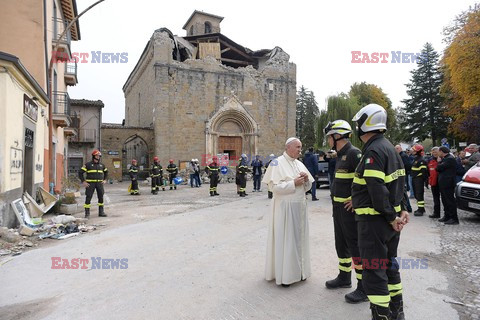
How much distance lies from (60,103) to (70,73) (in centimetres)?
463

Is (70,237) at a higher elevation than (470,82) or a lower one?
lower

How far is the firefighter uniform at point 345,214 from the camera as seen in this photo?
3625 mm

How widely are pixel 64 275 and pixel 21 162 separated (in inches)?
190

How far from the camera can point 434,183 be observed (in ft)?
27.9

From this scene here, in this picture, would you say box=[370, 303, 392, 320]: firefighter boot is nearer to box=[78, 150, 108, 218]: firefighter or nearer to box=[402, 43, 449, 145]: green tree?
box=[78, 150, 108, 218]: firefighter

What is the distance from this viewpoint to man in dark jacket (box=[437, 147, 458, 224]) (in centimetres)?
758

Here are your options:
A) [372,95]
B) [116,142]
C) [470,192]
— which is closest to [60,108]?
[116,142]

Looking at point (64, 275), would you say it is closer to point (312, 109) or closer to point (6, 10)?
point (6, 10)

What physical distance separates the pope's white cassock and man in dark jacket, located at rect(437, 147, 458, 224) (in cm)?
522

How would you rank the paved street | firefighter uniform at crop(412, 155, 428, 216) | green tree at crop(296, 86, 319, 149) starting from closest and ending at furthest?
1. the paved street
2. firefighter uniform at crop(412, 155, 428, 216)
3. green tree at crop(296, 86, 319, 149)

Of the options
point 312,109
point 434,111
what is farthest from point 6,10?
point 312,109

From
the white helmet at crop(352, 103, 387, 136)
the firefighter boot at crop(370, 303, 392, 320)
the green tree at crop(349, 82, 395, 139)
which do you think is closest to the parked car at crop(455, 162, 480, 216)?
the white helmet at crop(352, 103, 387, 136)

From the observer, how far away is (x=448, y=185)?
7.58m

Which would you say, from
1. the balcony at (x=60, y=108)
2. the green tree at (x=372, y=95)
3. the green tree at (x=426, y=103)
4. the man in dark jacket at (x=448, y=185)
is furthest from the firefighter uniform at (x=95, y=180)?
the green tree at (x=372, y=95)
